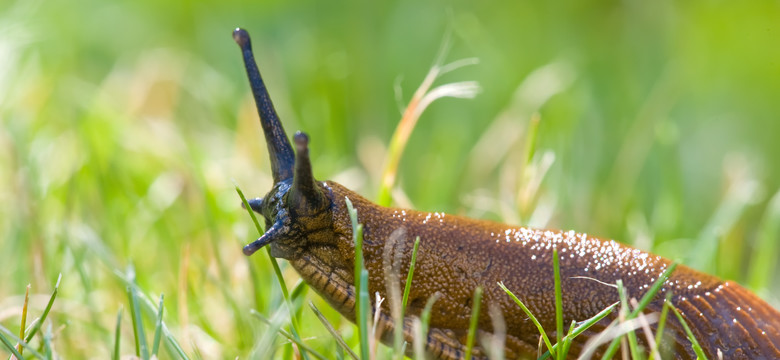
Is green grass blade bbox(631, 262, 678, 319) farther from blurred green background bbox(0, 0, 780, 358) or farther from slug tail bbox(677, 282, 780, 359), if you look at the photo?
blurred green background bbox(0, 0, 780, 358)

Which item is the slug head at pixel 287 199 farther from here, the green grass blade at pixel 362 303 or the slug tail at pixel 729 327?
the slug tail at pixel 729 327

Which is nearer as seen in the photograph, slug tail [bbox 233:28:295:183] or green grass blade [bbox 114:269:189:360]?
green grass blade [bbox 114:269:189:360]

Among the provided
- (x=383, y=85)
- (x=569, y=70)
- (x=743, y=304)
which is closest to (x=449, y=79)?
(x=383, y=85)

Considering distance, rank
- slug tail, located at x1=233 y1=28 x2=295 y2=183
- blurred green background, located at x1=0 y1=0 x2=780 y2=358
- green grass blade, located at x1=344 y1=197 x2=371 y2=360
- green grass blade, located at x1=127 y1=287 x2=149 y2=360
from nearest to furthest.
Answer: green grass blade, located at x1=344 y1=197 x2=371 y2=360
green grass blade, located at x1=127 y1=287 x2=149 y2=360
slug tail, located at x1=233 y1=28 x2=295 y2=183
blurred green background, located at x1=0 y1=0 x2=780 y2=358

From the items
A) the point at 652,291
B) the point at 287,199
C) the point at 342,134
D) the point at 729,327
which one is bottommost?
the point at 287,199

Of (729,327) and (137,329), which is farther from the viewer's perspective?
(729,327)

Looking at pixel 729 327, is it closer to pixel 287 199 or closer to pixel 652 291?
pixel 652 291

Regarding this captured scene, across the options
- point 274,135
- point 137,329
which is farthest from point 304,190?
point 137,329

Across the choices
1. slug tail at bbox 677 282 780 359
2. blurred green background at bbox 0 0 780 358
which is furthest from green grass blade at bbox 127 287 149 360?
slug tail at bbox 677 282 780 359
